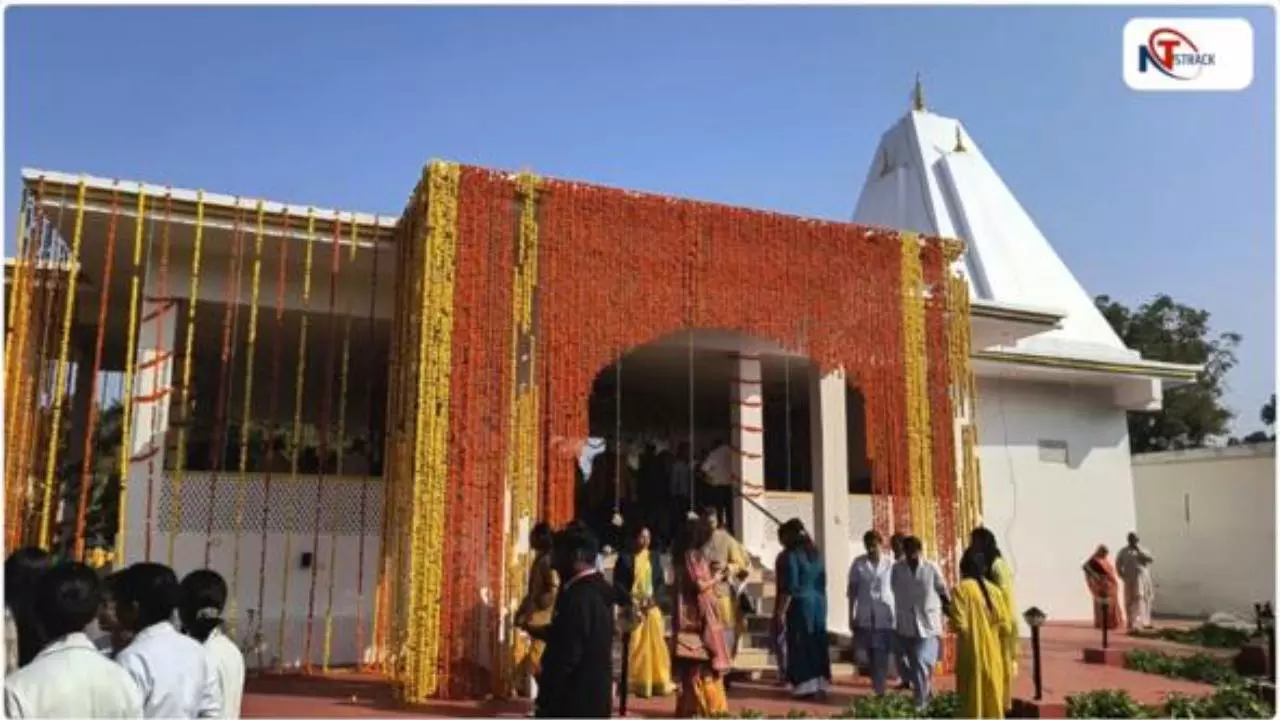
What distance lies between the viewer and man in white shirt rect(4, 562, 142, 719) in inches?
105

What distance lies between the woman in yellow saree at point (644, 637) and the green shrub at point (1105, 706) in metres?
2.77

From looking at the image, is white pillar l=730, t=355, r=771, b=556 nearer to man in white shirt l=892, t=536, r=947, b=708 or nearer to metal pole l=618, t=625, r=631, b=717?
man in white shirt l=892, t=536, r=947, b=708

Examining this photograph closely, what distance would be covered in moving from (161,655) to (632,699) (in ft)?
15.9

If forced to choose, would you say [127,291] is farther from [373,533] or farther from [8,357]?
[373,533]

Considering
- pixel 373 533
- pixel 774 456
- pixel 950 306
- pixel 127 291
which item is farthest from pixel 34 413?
pixel 774 456

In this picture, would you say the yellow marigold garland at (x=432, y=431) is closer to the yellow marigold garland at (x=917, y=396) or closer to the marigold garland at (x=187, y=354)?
the marigold garland at (x=187, y=354)

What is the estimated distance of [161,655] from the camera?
3.14 metres

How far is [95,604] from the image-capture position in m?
2.91

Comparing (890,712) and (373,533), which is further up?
(373,533)

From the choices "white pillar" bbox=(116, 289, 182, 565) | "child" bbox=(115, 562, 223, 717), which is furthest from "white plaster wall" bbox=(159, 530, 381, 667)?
"child" bbox=(115, 562, 223, 717)

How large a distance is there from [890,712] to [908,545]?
3.72 feet

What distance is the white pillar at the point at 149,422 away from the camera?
8.38 meters

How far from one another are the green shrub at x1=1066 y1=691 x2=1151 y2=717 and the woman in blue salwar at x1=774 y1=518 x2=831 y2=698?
1.68 m

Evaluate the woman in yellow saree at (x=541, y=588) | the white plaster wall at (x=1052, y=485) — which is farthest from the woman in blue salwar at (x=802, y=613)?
the white plaster wall at (x=1052, y=485)
